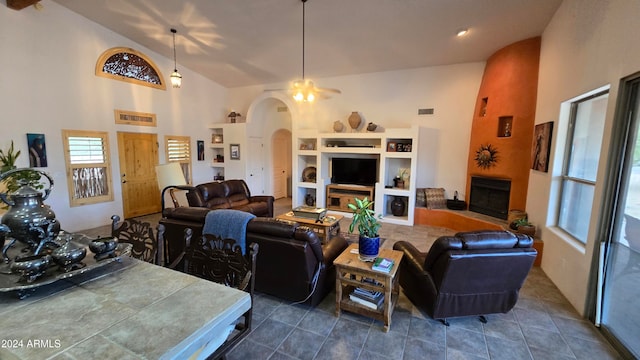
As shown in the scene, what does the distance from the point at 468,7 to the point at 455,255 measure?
348 centimetres

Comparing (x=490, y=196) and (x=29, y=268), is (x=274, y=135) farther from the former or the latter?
(x=29, y=268)

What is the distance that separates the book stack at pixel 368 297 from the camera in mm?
2463

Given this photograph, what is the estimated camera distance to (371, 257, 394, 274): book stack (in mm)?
2324

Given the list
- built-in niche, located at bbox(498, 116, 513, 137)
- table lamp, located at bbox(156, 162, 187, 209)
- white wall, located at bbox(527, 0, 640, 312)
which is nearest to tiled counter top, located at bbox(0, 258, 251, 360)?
white wall, located at bbox(527, 0, 640, 312)

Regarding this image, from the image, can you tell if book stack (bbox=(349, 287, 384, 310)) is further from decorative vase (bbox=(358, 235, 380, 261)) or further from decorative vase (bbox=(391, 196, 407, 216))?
decorative vase (bbox=(391, 196, 407, 216))

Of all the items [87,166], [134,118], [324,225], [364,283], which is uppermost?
[134,118]

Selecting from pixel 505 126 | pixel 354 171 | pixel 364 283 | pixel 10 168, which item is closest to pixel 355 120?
pixel 354 171

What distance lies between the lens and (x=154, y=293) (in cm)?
128

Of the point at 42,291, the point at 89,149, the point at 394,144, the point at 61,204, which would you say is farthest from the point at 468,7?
the point at 61,204

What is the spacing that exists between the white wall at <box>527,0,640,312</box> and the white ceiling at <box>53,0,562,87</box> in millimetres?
604

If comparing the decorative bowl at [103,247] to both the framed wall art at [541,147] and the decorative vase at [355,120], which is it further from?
the decorative vase at [355,120]

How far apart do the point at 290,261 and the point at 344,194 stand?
3949 millimetres

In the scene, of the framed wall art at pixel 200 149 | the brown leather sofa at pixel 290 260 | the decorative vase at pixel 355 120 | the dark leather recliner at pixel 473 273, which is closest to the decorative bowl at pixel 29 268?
the brown leather sofa at pixel 290 260

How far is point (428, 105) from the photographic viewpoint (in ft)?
19.2
